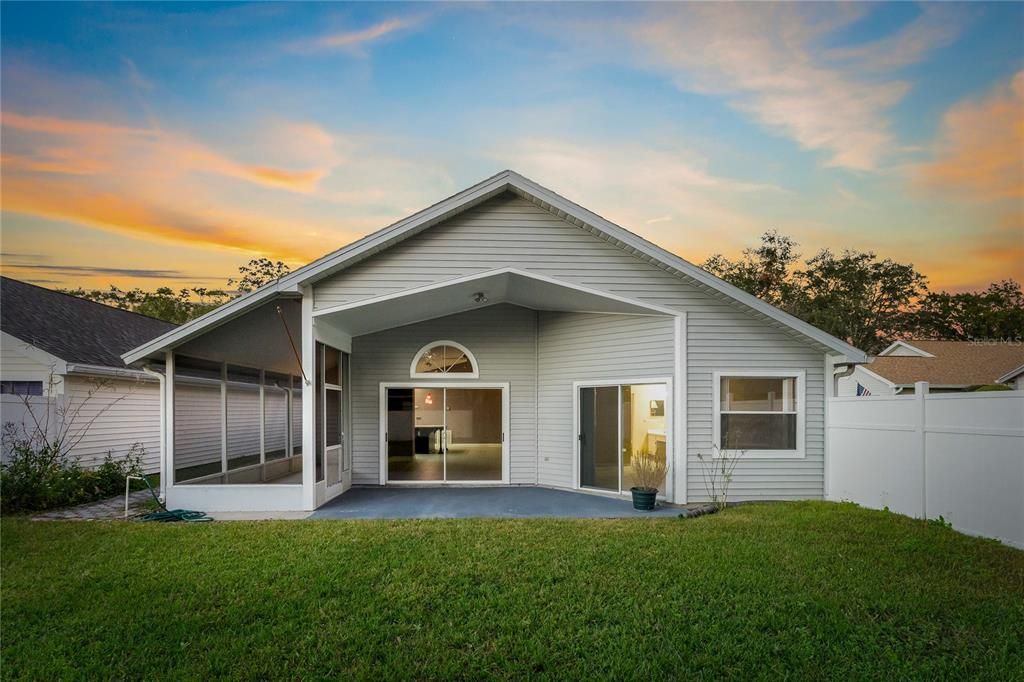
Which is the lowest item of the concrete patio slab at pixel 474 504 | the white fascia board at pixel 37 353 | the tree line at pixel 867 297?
the concrete patio slab at pixel 474 504

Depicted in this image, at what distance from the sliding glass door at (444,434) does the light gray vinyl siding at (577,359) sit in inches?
39.5

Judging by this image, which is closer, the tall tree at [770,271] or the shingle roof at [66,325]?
the shingle roof at [66,325]

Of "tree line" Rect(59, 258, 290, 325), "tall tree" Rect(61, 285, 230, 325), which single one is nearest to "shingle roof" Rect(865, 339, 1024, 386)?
"tree line" Rect(59, 258, 290, 325)

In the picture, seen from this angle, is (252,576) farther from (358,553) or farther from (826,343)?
(826,343)

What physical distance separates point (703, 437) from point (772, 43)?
25.1ft

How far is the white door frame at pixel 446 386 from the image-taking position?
1257cm

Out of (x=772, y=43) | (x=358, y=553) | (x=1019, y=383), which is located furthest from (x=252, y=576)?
(x=1019, y=383)

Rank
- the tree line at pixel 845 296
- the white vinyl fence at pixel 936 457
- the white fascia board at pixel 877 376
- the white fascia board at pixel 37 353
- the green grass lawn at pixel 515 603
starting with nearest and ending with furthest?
the green grass lawn at pixel 515 603, the white vinyl fence at pixel 936 457, the white fascia board at pixel 37 353, the white fascia board at pixel 877 376, the tree line at pixel 845 296

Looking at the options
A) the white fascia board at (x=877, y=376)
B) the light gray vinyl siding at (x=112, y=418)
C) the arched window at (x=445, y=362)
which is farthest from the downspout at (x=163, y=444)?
the white fascia board at (x=877, y=376)

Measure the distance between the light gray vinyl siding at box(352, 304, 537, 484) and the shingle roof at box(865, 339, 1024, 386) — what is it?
16939mm

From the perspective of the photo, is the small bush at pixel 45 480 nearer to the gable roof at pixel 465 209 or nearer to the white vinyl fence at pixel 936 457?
the gable roof at pixel 465 209

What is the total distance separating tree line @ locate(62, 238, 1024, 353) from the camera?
102ft

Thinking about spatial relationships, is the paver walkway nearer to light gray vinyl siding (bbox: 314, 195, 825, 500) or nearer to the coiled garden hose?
the coiled garden hose

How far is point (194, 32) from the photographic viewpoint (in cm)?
1102
